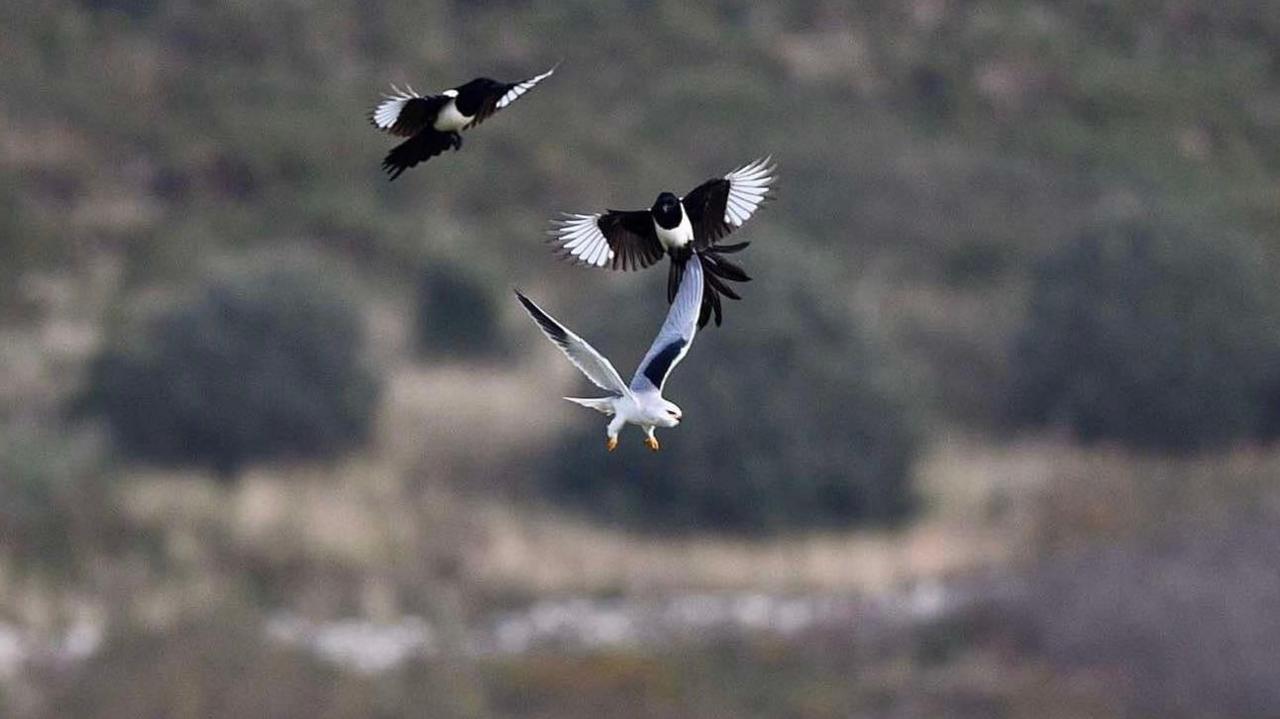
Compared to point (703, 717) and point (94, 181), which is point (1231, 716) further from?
point (94, 181)

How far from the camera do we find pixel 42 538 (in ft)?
86.6

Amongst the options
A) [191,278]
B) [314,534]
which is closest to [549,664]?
[314,534]

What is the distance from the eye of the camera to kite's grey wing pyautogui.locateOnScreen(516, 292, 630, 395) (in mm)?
5348

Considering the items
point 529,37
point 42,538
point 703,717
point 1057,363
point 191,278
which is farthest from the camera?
point 529,37

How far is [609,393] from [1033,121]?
1797 inches

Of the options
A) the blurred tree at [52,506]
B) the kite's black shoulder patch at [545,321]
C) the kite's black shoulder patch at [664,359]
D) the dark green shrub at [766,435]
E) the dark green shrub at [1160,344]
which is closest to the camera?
the kite's black shoulder patch at [545,321]

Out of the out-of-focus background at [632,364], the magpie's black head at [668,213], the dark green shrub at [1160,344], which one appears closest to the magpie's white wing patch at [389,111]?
the magpie's black head at [668,213]

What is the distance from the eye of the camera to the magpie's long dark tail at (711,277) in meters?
5.77

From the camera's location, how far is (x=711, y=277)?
5852 mm

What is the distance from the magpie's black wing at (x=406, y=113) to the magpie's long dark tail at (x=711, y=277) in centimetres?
69

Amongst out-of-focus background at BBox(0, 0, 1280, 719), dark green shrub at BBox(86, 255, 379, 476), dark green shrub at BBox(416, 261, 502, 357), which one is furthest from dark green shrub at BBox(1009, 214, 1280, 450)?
dark green shrub at BBox(86, 255, 379, 476)

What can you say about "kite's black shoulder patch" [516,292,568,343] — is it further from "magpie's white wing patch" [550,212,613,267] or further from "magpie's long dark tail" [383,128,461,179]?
"magpie's long dark tail" [383,128,461,179]

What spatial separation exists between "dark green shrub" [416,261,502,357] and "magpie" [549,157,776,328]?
31.2m

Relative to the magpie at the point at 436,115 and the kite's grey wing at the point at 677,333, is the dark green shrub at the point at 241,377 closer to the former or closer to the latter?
the magpie at the point at 436,115
